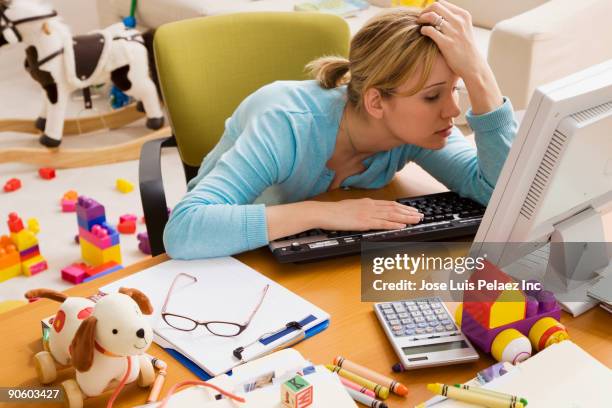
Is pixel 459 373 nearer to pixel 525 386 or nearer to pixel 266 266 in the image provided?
pixel 525 386

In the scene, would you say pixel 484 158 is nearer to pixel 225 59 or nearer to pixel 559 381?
pixel 559 381

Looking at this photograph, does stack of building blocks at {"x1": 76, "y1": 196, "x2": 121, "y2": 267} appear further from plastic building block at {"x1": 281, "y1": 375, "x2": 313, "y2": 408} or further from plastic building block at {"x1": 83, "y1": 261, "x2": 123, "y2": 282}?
plastic building block at {"x1": 281, "y1": 375, "x2": 313, "y2": 408}

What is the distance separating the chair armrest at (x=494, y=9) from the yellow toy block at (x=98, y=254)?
1818 mm

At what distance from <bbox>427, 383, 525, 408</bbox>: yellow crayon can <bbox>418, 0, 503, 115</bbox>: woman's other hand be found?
0.61 meters

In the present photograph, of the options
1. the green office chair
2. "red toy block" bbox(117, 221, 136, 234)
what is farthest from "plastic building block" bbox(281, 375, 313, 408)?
"red toy block" bbox(117, 221, 136, 234)

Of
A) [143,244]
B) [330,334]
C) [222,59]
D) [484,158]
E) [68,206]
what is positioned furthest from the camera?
[68,206]

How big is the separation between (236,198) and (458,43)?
0.47 meters

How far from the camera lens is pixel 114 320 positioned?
882mm

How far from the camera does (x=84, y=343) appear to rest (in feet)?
2.87

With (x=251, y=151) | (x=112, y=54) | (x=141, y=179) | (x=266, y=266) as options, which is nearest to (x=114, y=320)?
(x=266, y=266)

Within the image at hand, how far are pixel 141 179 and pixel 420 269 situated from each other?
2.02ft

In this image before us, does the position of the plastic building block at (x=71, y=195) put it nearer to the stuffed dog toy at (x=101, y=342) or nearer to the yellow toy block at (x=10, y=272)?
the yellow toy block at (x=10, y=272)

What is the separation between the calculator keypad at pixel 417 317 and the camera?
105 centimetres

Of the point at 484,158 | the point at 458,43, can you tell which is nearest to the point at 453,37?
the point at 458,43
